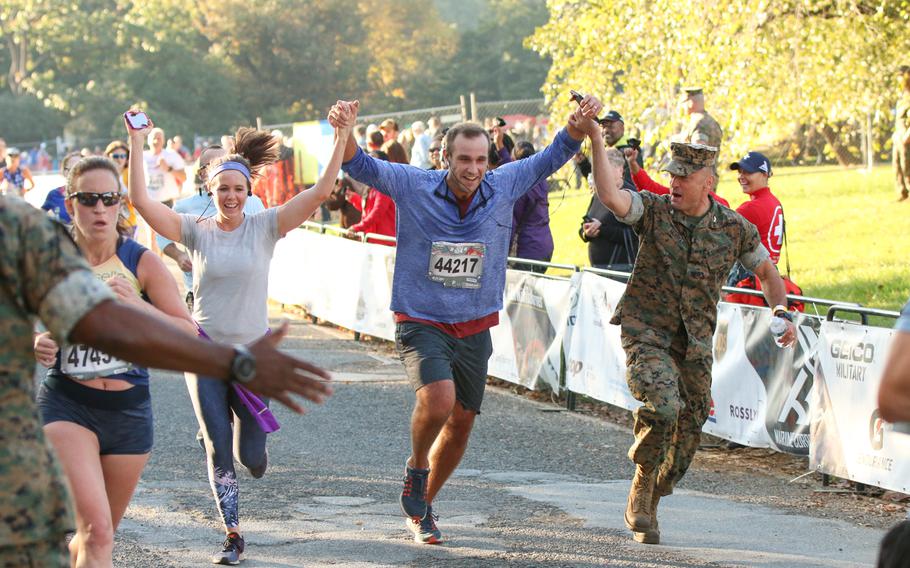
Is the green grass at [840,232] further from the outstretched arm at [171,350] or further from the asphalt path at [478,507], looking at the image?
the outstretched arm at [171,350]

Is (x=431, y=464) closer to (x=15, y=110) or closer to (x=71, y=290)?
(x=71, y=290)

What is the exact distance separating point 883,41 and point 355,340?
734 centimetres

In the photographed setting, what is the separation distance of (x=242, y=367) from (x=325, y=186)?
3.72 meters

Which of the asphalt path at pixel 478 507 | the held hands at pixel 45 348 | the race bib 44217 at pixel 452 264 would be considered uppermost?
the race bib 44217 at pixel 452 264

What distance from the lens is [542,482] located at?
884 centimetres

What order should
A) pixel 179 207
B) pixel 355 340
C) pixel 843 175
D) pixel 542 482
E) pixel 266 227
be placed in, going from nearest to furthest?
pixel 266 227
pixel 542 482
pixel 179 207
pixel 355 340
pixel 843 175

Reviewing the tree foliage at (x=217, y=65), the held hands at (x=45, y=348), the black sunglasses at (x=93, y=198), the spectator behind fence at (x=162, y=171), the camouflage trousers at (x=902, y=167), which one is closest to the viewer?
the held hands at (x=45, y=348)

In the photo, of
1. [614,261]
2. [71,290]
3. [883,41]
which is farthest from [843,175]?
[71,290]

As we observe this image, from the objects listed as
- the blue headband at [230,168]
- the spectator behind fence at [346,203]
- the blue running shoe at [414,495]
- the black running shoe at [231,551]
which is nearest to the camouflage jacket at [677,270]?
the blue running shoe at [414,495]

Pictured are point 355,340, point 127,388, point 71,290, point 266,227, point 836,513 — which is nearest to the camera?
point 71,290

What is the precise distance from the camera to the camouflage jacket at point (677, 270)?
712 centimetres

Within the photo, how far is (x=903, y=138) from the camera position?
2027 cm

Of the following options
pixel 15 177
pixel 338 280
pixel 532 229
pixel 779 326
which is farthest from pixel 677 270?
pixel 15 177

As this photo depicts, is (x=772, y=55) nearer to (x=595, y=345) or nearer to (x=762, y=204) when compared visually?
(x=595, y=345)
